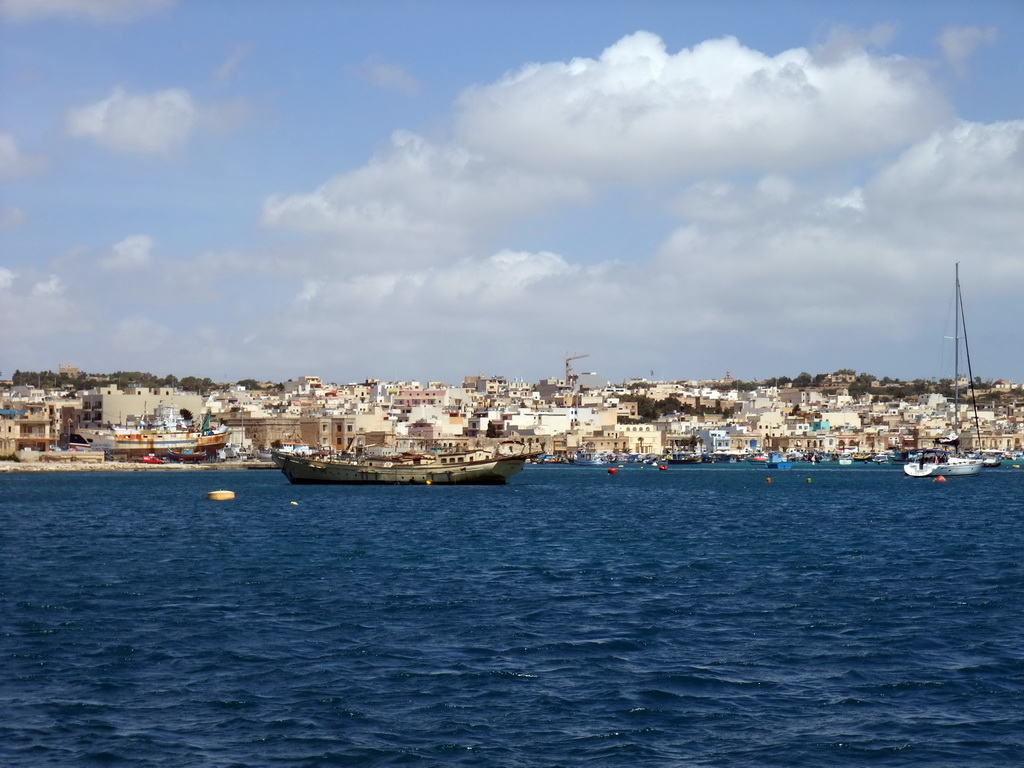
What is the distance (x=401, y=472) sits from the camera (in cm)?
6938

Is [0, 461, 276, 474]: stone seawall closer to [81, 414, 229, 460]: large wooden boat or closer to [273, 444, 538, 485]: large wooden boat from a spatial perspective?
[81, 414, 229, 460]: large wooden boat

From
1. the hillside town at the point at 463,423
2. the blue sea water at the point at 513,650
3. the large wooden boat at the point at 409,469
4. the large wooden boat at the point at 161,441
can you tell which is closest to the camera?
the blue sea water at the point at 513,650

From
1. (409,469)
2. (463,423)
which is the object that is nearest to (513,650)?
(409,469)

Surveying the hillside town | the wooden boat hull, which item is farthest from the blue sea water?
the hillside town

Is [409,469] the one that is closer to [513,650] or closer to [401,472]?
[401,472]

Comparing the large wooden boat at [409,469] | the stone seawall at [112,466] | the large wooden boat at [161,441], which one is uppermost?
the large wooden boat at [161,441]

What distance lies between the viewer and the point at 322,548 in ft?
97.8

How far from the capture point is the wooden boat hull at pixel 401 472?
68.9 meters

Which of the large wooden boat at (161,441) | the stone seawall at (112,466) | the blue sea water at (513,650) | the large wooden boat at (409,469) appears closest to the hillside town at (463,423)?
the large wooden boat at (161,441)

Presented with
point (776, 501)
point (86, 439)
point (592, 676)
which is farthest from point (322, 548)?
point (86, 439)

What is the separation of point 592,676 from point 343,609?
6024 millimetres

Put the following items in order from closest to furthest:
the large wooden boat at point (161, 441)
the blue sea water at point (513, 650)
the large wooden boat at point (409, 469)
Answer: the blue sea water at point (513, 650) < the large wooden boat at point (409, 469) < the large wooden boat at point (161, 441)

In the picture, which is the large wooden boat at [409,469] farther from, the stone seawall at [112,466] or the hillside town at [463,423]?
the hillside town at [463,423]

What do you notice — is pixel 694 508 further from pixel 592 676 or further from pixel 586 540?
pixel 592 676
